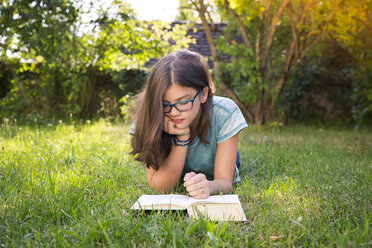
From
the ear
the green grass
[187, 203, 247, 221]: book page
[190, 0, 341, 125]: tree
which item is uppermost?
[190, 0, 341, 125]: tree

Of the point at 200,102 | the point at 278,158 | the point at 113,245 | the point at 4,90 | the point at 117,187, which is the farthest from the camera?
the point at 4,90

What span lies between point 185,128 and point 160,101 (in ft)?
0.91

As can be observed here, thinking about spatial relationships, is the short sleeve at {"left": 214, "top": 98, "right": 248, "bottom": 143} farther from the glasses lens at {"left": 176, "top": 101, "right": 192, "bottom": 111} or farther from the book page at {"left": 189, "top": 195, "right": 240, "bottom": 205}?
the book page at {"left": 189, "top": 195, "right": 240, "bottom": 205}

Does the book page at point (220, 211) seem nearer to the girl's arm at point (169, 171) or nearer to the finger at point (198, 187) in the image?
the finger at point (198, 187)

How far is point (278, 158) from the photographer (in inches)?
141

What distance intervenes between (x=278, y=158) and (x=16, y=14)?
5.18 metres

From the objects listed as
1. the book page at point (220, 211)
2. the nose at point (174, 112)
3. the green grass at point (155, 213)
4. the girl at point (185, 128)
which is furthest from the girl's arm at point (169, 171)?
the book page at point (220, 211)

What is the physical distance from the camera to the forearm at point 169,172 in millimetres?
2232

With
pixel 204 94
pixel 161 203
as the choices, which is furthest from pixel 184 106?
pixel 161 203

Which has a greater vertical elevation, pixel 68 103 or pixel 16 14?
pixel 16 14

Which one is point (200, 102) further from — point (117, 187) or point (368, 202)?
point (368, 202)

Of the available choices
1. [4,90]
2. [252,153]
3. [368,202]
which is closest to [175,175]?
[368,202]

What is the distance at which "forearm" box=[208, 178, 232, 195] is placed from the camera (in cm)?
210

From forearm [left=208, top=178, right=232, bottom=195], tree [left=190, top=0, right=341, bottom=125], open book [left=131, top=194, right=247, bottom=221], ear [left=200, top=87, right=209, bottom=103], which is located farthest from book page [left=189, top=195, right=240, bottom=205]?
tree [left=190, top=0, right=341, bottom=125]
